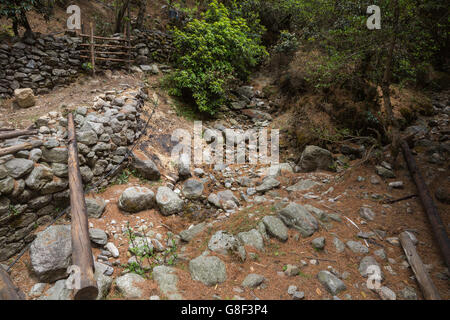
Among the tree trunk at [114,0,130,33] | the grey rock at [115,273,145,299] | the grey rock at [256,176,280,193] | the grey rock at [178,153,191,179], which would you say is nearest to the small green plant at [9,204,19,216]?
the grey rock at [115,273,145,299]

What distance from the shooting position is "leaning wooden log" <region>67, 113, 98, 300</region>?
2.58 m

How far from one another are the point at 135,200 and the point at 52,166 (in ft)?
5.26

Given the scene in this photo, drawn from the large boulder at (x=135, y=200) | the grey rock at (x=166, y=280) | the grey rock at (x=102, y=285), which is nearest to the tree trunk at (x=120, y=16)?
the large boulder at (x=135, y=200)

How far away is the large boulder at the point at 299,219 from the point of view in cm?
363

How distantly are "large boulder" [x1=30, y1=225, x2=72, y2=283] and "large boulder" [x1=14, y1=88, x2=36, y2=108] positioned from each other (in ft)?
13.7

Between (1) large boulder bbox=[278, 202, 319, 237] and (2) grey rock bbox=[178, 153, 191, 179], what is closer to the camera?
(1) large boulder bbox=[278, 202, 319, 237]

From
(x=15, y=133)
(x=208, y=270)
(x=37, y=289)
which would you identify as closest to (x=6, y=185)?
(x=15, y=133)

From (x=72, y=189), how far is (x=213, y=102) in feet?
17.3

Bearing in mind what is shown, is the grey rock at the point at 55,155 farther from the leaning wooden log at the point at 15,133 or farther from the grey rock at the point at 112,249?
the grey rock at the point at 112,249

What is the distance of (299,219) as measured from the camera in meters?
3.74

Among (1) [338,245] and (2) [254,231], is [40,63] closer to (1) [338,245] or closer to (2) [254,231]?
(2) [254,231]

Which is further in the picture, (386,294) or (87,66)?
(87,66)

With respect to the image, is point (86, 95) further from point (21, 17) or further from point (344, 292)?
point (344, 292)

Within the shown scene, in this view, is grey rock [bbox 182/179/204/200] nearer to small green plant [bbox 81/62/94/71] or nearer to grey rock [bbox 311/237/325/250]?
grey rock [bbox 311/237/325/250]
